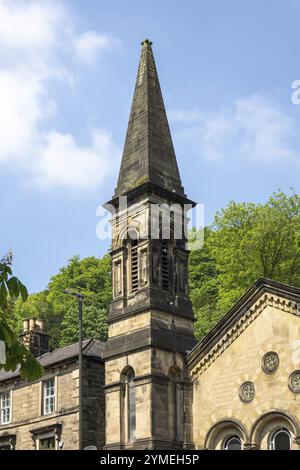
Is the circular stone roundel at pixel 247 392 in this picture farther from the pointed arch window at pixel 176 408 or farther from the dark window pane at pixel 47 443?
the dark window pane at pixel 47 443

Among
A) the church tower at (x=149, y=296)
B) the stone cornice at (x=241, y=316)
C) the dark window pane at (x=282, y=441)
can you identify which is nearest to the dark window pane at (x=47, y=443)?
the church tower at (x=149, y=296)

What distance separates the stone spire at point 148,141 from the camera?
33.5 metres

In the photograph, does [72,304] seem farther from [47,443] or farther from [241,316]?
[241,316]

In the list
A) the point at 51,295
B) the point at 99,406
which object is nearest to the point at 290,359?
the point at 99,406

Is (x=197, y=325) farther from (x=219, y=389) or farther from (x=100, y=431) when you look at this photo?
(x=219, y=389)

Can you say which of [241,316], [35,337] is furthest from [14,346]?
[35,337]

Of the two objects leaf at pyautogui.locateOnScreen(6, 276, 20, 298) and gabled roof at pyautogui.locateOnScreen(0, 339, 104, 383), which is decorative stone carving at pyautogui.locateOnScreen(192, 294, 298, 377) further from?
leaf at pyautogui.locateOnScreen(6, 276, 20, 298)

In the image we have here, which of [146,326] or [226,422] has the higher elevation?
[146,326]

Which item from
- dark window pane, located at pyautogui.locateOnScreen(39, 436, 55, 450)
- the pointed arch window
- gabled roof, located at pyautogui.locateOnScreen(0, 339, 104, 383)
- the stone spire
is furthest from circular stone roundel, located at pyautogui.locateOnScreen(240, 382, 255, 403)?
dark window pane, located at pyautogui.locateOnScreen(39, 436, 55, 450)

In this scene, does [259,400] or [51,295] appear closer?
[259,400]

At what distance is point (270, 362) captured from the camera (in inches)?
1132

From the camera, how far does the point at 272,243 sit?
1993 inches
